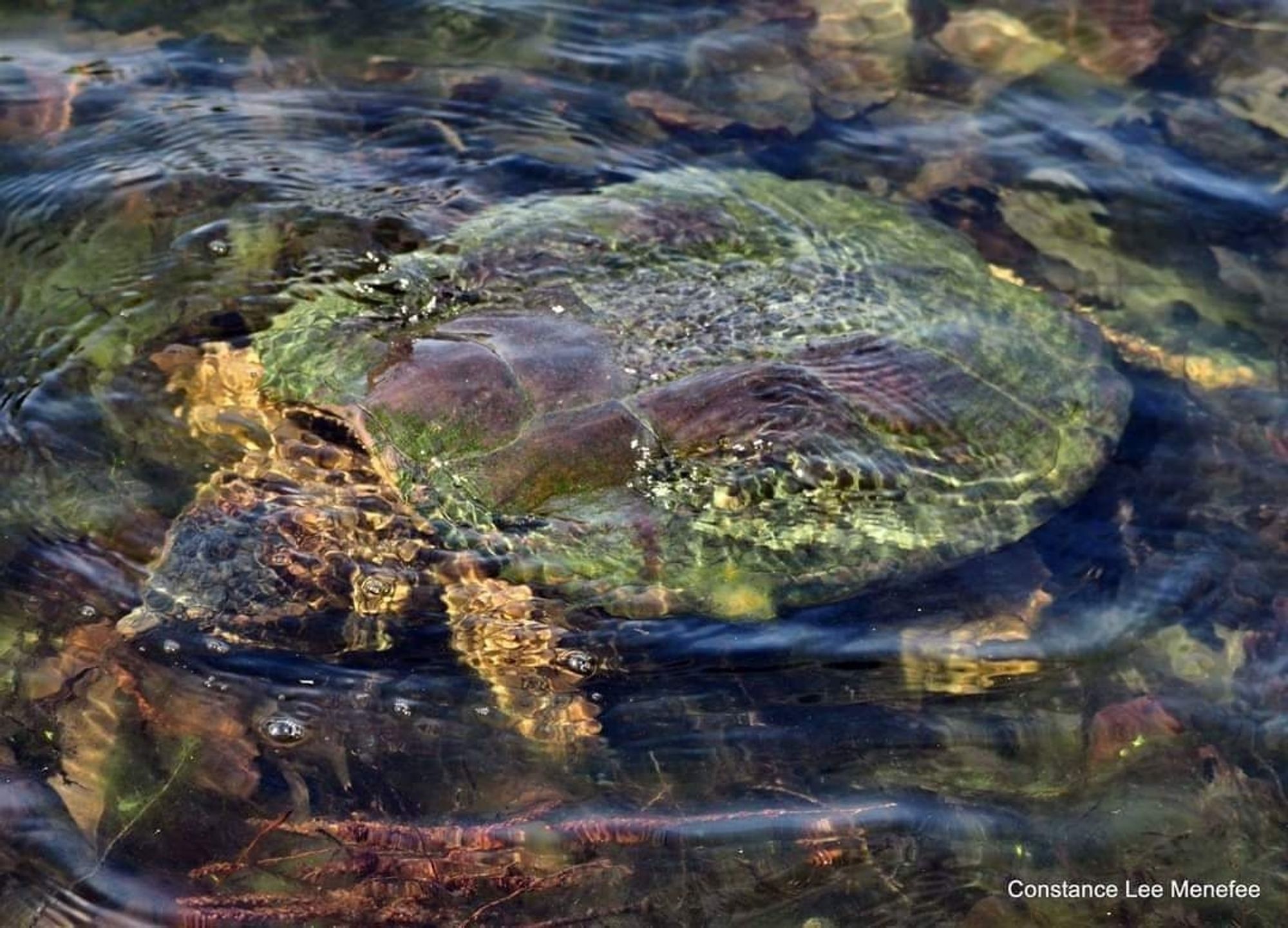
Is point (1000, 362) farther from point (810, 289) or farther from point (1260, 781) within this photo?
point (1260, 781)

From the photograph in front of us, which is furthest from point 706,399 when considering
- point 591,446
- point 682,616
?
point 682,616

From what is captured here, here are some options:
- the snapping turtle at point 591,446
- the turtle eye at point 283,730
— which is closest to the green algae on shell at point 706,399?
the snapping turtle at point 591,446

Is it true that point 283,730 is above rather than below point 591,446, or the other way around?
below

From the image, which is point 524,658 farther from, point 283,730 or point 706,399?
point 706,399

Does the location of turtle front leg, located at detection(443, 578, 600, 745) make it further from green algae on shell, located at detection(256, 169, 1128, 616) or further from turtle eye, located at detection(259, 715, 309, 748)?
turtle eye, located at detection(259, 715, 309, 748)

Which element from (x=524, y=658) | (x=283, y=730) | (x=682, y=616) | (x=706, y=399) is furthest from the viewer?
(x=706, y=399)

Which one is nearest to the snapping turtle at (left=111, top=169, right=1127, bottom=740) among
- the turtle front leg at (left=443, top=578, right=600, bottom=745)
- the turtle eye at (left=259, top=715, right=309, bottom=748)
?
the turtle front leg at (left=443, top=578, right=600, bottom=745)

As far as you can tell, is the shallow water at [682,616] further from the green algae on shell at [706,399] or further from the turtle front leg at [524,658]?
the green algae on shell at [706,399]
